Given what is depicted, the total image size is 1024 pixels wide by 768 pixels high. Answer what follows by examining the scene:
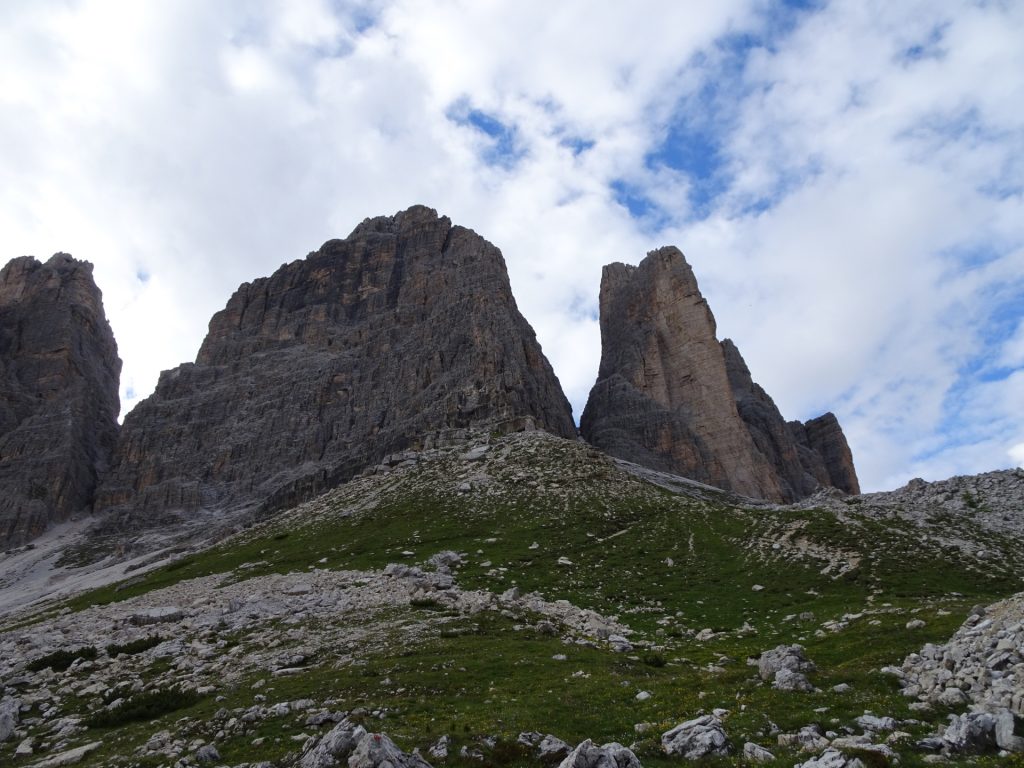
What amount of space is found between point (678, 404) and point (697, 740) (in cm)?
16595

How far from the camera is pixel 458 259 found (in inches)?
7146

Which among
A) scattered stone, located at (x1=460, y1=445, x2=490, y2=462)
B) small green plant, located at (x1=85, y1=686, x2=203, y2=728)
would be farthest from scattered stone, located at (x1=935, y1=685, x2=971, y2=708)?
scattered stone, located at (x1=460, y1=445, x2=490, y2=462)

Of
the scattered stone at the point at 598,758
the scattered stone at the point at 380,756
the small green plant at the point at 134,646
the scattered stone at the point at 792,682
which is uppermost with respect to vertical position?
the scattered stone at the point at 792,682

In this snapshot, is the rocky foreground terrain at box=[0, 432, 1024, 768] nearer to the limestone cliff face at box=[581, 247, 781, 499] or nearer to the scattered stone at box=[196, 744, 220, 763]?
the scattered stone at box=[196, 744, 220, 763]

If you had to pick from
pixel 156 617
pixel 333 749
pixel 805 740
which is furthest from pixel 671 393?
pixel 333 749

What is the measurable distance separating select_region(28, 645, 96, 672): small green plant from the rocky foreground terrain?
0.56 ft

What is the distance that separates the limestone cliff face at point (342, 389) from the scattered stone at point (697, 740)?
99121 millimetres

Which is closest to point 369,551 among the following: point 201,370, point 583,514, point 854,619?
point 583,514

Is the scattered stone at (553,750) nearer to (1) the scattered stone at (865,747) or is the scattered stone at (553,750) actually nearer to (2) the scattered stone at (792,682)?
(1) the scattered stone at (865,747)

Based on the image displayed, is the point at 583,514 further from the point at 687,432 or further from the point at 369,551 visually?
the point at 687,432

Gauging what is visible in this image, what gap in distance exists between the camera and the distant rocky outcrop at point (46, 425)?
151625 mm

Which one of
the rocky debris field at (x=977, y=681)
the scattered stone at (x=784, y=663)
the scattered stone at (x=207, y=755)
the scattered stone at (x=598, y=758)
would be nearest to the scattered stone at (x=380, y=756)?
the scattered stone at (x=598, y=758)

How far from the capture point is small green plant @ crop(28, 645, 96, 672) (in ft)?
96.3

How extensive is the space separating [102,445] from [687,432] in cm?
16057
